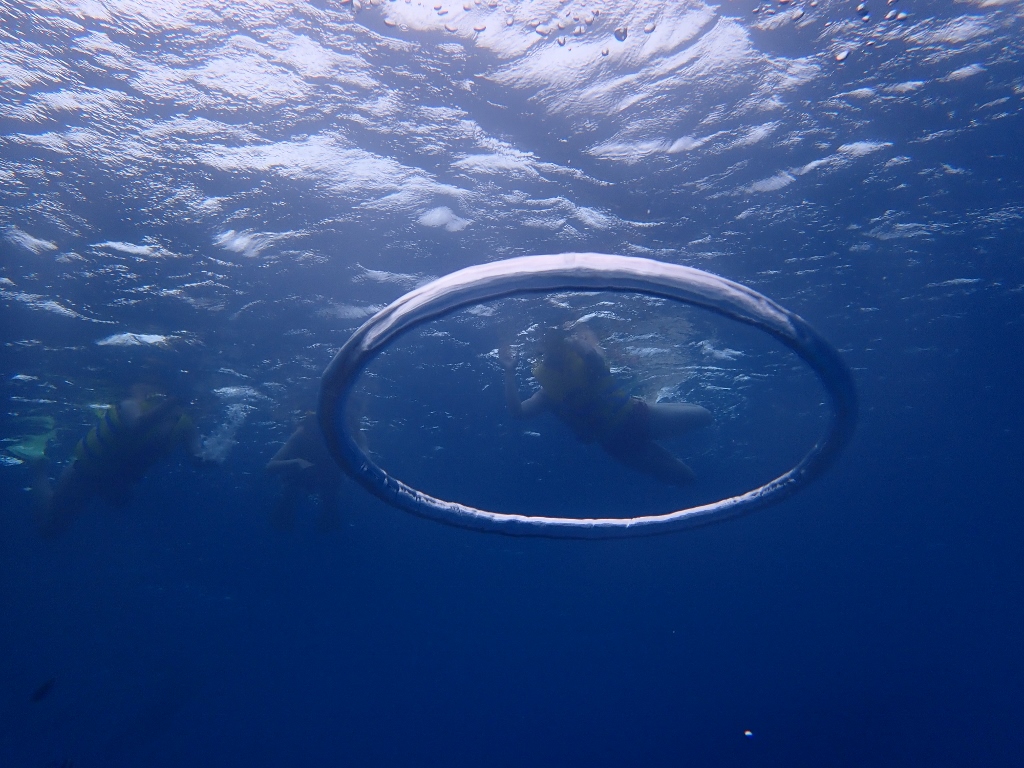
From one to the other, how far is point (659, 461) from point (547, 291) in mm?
9855

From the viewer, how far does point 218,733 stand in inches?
1821

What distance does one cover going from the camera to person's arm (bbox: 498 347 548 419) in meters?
10.5

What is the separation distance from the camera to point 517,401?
1056 cm

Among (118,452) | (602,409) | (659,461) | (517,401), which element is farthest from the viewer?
(118,452)

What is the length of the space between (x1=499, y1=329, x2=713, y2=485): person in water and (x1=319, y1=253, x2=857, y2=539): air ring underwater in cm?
674

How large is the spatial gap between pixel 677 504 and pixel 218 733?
4232 cm

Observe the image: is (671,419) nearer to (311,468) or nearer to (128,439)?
(311,468)

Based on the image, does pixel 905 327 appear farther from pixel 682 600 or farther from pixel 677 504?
pixel 682 600

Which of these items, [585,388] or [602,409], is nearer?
[585,388]

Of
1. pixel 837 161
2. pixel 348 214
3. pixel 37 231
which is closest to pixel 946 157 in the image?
pixel 837 161

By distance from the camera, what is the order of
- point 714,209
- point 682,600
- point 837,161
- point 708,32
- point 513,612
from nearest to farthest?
point 708,32, point 837,161, point 714,209, point 513,612, point 682,600

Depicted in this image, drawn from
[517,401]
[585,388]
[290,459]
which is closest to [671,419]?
[585,388]

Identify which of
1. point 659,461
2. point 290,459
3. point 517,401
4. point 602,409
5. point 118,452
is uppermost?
point 602,409

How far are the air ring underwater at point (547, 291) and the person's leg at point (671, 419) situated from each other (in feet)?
25.0
